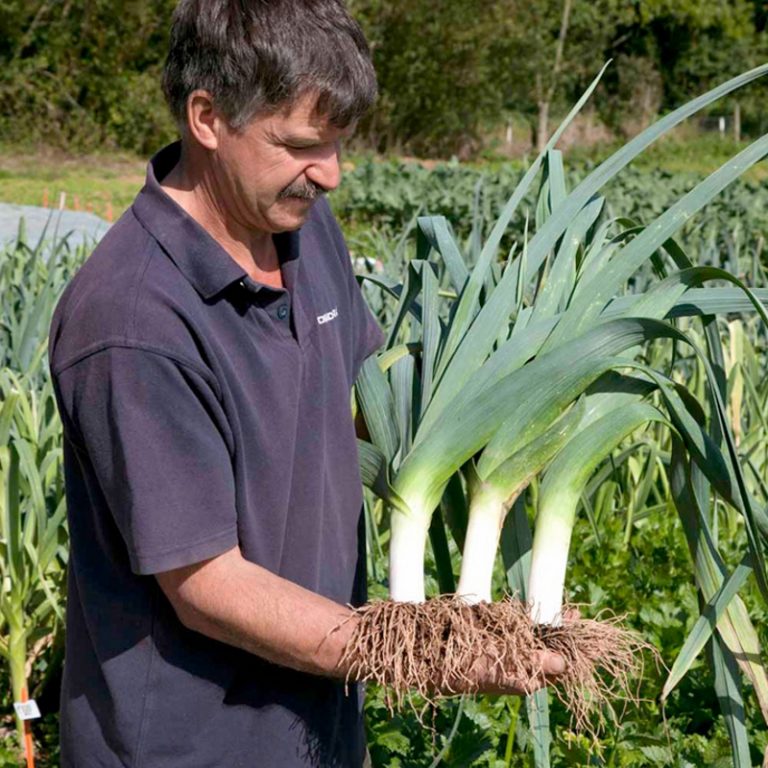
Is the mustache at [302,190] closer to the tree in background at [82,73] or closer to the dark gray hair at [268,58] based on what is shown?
the dark gray hair at [268,58]

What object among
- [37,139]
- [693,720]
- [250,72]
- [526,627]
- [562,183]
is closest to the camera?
[250,72]

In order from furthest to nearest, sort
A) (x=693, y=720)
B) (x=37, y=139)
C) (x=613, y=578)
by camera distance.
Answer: (x=37, y=139), (x=613, y=578), (x=693, y=720)

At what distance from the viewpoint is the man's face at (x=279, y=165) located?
4.54ft

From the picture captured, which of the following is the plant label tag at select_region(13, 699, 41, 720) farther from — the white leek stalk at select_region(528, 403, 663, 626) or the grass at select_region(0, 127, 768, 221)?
the grass at select_region(0, 127, 768, 221)

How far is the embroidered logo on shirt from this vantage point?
1.59 metres

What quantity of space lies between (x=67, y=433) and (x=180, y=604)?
0.72ft

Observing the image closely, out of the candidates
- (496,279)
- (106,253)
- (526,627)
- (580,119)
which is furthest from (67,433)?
(580,119)

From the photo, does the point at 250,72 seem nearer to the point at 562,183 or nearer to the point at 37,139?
the point at 562,183

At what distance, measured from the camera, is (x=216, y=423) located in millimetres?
1388

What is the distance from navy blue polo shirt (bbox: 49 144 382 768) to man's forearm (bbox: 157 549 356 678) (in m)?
0.04

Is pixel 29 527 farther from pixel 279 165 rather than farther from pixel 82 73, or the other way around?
pixel 82 73

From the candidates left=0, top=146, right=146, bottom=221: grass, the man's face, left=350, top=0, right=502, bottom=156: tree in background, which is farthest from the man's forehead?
left=350, top=0, right=502, bottom=156: tree in background

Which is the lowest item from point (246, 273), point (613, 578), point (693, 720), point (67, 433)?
point (693, 720)

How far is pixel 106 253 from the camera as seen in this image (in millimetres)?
1406
